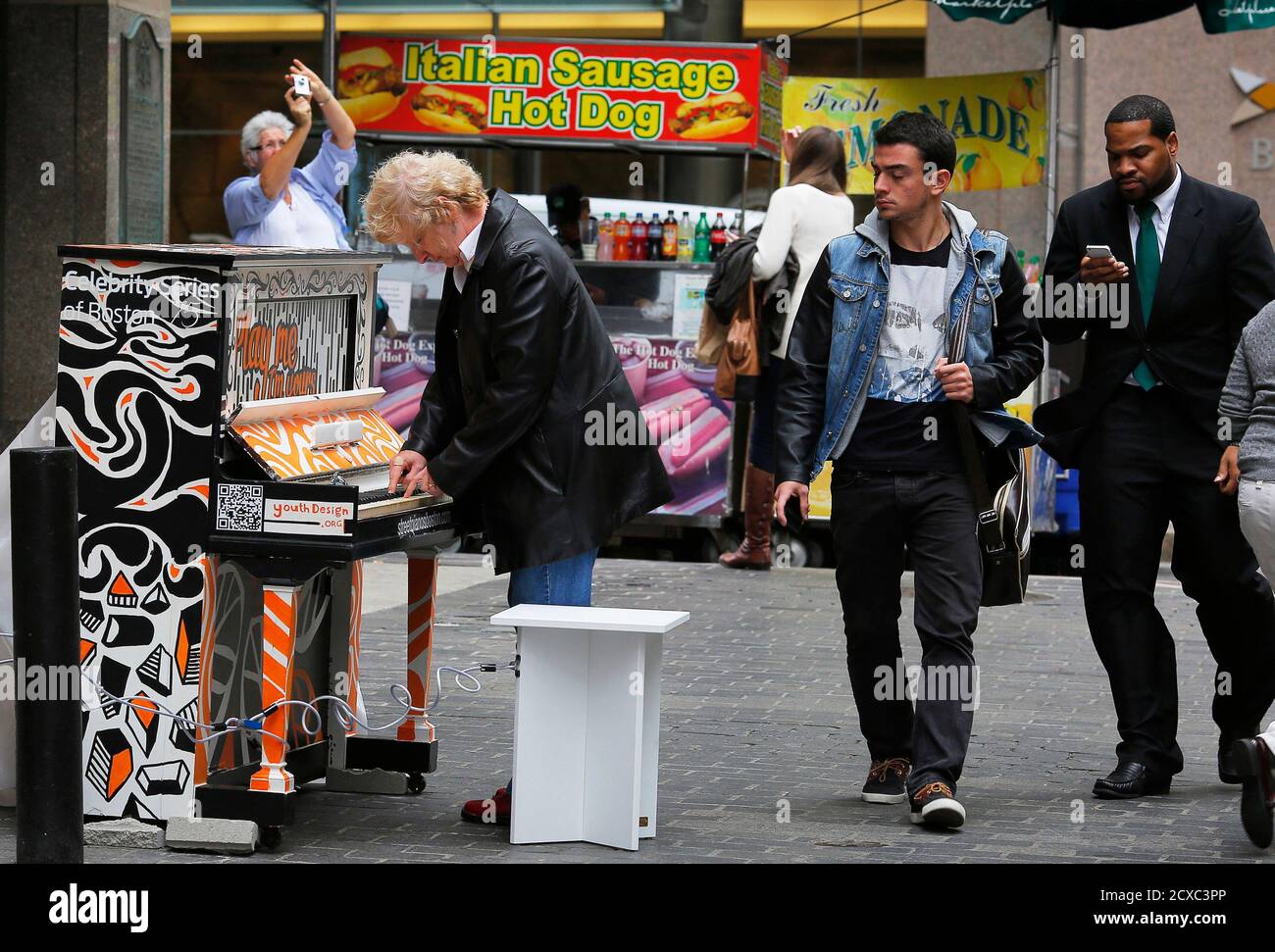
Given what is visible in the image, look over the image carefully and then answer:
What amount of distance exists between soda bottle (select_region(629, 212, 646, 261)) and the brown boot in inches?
55.0

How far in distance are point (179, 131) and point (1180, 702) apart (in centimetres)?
1089

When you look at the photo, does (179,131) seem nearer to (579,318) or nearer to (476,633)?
(476,633)

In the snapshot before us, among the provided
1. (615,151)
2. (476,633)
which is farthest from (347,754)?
(615,151)

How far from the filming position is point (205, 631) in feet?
16.6

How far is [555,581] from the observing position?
5.39 meters

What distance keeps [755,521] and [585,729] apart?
5237 mm

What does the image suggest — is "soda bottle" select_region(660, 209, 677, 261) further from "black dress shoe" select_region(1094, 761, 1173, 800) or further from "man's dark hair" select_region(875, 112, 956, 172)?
"black dress shoe" select_region(1094, 761, 1173, 800)

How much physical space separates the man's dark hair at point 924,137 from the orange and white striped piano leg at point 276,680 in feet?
6.92

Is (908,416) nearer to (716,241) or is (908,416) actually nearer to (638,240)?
(716,241)

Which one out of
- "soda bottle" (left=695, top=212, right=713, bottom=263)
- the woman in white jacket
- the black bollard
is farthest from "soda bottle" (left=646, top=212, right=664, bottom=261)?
the black bollard

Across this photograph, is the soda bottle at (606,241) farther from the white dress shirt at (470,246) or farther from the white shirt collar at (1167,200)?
the white dress shirt at (470,246)

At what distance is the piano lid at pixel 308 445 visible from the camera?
5.05 meters

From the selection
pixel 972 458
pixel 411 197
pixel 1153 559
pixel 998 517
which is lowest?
pixel 1153 559

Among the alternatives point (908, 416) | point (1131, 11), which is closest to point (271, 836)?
point (908, 416)
